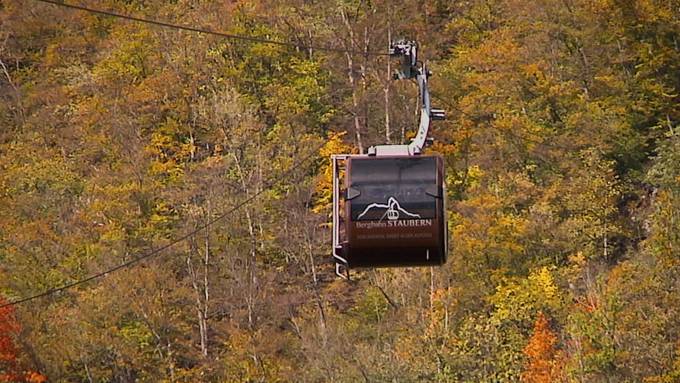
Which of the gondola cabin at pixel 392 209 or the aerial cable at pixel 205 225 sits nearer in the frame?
the gondola cabin at pixel 392 209

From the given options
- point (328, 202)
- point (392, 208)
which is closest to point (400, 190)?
point (392, 208)

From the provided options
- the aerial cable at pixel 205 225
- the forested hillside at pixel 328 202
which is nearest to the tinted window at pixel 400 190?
the forested hillside at pixel 328 202

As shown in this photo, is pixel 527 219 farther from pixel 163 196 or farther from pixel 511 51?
pixel 163 196

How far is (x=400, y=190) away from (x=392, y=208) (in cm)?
23

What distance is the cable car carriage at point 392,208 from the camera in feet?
54.0

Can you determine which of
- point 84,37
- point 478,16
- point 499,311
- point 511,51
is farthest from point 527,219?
point 84,37

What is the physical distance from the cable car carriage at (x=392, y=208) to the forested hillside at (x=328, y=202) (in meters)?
13.4

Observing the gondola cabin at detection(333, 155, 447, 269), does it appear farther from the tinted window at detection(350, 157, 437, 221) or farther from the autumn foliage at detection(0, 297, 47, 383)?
the autumn foliage at detection(0, 297, 47, 383)

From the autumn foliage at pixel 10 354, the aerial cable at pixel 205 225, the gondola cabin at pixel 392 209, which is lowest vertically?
the autumn foliage at pixel 10 354

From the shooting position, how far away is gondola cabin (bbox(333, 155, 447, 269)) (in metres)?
16.5

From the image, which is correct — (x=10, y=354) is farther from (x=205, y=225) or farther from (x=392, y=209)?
(x=392, y=209)

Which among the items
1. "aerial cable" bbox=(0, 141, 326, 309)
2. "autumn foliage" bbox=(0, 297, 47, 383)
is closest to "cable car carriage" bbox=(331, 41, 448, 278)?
"autumn foliage" bbox=(0, 297, 47, 383)

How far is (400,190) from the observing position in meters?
16.5

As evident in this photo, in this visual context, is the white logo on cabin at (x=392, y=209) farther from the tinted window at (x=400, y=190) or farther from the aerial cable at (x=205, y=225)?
the aerial cable at (x=205, y=225)
